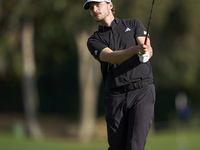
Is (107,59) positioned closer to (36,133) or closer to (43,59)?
(36,133)

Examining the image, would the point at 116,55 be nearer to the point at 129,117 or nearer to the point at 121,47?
the point at 121,47

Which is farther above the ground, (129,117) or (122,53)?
(122,53)

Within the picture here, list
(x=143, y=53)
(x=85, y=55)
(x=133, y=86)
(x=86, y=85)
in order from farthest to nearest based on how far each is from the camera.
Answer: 1. (x=86, y=85)
2. (x=85, y=55)
3. (x=133, y=86)
4. (x=143, y=53)

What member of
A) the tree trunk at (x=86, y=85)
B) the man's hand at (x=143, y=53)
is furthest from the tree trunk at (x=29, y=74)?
the man's hand at (x=143, y=53)

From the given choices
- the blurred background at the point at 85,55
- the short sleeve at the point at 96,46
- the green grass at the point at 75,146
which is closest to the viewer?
the short sleeve at the point at 96,46

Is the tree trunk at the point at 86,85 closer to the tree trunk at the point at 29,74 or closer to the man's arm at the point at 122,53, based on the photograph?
the tree trunk at the point at 29,74

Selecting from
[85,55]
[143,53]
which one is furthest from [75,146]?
[143,53]

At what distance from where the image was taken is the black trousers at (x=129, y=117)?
18.0ft

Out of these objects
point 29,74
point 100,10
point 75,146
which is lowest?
point 75,146

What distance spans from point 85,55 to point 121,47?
62.1 feet

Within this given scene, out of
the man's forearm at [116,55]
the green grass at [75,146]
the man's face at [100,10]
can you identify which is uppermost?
the man's face at [100,10]

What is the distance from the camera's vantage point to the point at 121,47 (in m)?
5.55

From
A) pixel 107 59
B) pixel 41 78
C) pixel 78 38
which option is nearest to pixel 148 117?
pixel 107 59

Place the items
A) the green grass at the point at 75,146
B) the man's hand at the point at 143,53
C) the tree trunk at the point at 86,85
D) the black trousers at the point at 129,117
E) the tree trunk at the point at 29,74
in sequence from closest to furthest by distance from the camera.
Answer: the man's hand at the point at 143,53 < the black trousers at the point at 129,117 < the green grass at the point at 75,146 < the tree trunk at the point at 86,85 < the tree trunk at the point at 29,74
